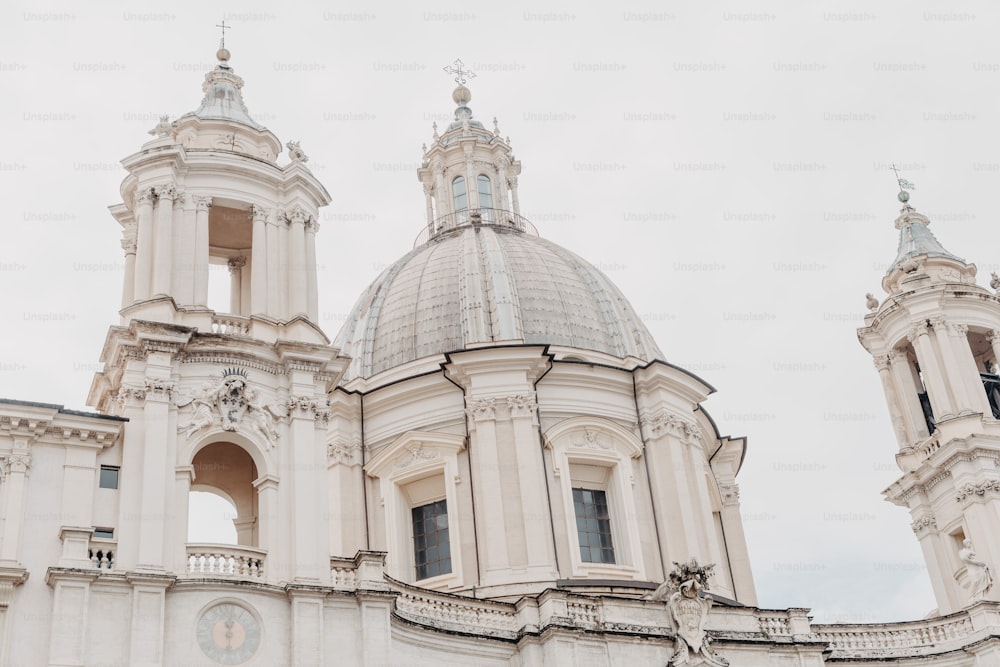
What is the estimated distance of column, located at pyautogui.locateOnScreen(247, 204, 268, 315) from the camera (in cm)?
2902

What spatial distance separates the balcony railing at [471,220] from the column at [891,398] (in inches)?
501

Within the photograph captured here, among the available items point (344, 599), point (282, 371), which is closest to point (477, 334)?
point (282, 371)

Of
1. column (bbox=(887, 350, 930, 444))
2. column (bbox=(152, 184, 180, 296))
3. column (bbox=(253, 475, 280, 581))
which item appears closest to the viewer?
column (bbox=(253, 475, 280, 581))

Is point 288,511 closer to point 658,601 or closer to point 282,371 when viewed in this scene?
point 282,371

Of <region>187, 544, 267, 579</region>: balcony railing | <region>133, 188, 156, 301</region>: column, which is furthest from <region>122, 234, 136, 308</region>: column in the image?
<region>187, 544, 267, 579</region>: balcony railing

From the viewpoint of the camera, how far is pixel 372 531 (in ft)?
115

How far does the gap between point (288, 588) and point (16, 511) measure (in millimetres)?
5383

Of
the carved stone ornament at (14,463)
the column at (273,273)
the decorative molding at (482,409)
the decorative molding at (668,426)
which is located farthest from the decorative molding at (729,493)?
the carved stone ornament at (14,463)

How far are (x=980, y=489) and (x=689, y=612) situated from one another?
444 inches

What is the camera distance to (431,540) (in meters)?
34.7

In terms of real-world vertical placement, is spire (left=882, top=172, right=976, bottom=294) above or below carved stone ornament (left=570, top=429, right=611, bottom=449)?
above

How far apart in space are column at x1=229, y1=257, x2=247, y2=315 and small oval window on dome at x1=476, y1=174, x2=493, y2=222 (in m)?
13.1

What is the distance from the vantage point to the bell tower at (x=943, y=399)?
3606 centimetres

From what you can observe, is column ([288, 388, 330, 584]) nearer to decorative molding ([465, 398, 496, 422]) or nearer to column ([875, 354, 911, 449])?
decorative molding ([465, 398, 496, 422])
